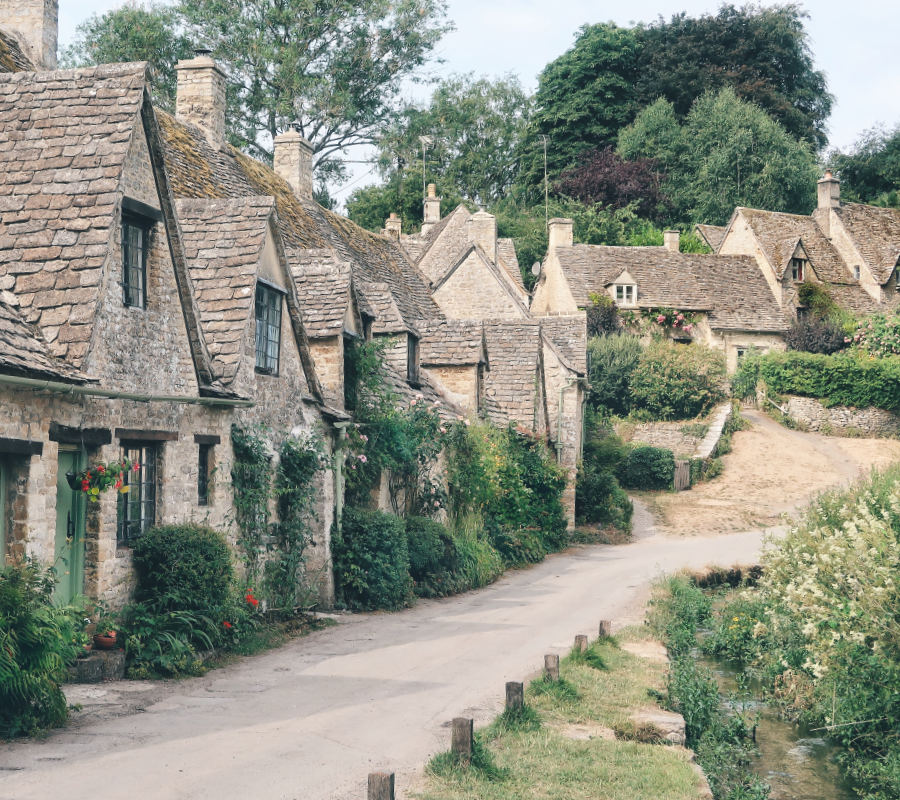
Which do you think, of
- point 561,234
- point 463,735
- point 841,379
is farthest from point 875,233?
point 463,735

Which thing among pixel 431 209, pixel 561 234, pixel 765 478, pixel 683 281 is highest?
pixel 431 209

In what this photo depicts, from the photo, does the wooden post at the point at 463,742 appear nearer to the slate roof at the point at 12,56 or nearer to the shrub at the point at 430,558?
the shrub at the point at 430,558

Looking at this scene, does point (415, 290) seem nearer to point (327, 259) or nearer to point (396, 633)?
point (327, 259)

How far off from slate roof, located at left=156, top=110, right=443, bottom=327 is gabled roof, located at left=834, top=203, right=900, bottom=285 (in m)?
29.0

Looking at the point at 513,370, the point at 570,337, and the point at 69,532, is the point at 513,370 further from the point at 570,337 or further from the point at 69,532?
the point at 69,532

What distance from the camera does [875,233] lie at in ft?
178

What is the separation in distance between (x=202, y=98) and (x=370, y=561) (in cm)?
1226

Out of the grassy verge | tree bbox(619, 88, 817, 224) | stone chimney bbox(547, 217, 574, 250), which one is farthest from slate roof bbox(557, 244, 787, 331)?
the grassy verge

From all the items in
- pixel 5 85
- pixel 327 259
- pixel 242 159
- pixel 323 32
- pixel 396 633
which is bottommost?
pixel 396 633

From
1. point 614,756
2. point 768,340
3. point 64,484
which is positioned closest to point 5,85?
point 64,484

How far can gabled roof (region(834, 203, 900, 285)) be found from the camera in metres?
52.4

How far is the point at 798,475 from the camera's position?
120ft

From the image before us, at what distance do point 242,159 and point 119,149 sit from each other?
1333 cm

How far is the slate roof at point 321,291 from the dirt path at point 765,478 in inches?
654
